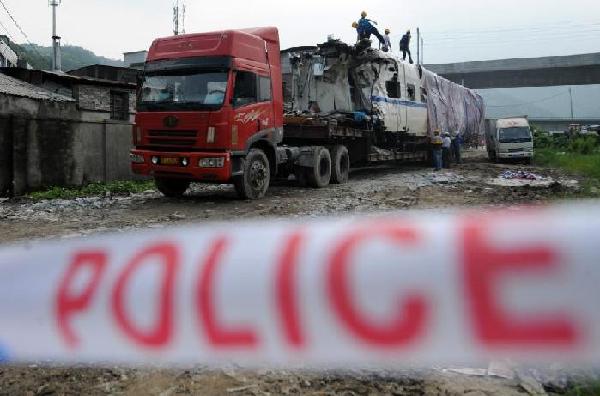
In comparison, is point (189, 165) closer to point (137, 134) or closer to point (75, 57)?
point (137, 134)

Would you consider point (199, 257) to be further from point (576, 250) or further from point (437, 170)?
point (437, 170)

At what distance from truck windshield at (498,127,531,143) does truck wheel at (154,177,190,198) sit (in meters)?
15.1

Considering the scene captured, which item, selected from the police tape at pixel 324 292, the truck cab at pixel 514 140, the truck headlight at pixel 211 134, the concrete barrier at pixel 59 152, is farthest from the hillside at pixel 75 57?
the police tape at pixel 324 292

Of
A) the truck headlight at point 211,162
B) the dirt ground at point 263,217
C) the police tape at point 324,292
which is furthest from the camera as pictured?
the truck headlight at point 211,162

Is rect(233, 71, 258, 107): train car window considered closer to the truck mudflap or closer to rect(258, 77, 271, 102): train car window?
rect(258, 77, 271, 102): train car window

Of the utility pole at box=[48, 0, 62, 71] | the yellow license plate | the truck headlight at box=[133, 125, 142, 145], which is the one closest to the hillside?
the utility pole at box=[48, 0, 62, 71]

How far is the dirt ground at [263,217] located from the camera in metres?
2.50

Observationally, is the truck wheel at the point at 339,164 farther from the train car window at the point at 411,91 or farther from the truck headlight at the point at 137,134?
the truck headlight at the point at 137,134

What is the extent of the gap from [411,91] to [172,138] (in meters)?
8.72

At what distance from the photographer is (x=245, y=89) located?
9.23 meters

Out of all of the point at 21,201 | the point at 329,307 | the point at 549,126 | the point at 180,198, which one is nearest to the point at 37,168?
the point at 21,201

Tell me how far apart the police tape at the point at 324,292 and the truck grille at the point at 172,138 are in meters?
7.29

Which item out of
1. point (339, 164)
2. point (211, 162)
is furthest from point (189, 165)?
point (339, 164)

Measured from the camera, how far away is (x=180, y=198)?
34.2 ft
